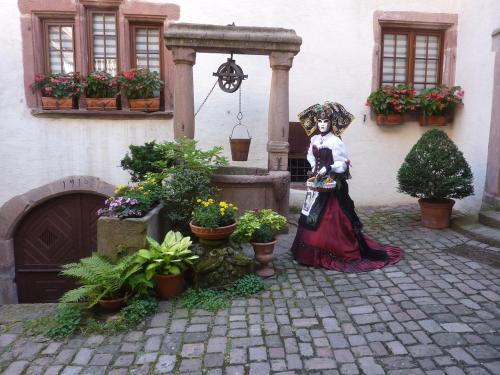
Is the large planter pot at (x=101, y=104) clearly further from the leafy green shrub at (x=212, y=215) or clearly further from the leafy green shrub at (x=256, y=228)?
the leafy green shrub at (x=256, y=228)

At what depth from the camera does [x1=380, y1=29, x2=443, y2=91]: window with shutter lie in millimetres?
7719

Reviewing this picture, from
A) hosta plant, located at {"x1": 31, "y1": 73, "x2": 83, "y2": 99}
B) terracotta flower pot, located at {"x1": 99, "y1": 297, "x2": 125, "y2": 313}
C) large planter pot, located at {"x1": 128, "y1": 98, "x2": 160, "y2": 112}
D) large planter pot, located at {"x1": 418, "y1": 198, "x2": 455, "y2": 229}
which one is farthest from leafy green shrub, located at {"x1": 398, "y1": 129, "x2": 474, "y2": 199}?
hosta plant, located at {"x1": 31, "y1": 73, "x2": 83, "y2": 99}

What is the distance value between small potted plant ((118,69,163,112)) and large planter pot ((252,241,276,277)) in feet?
12.1

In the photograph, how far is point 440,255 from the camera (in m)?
5.23

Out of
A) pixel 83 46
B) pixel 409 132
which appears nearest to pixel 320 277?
pixel 409 132

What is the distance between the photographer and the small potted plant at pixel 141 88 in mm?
7062

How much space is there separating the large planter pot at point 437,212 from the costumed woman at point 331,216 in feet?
5.31

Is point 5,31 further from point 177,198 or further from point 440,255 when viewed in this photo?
point 440,255

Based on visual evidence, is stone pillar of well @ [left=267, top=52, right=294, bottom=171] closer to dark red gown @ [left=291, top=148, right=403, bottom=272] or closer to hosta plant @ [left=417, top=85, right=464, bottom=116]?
dark red gown @ [left=291, top=148, right=403, bottom=272]

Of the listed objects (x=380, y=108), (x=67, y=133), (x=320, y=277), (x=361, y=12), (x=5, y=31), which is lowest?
(x=320, y=277)

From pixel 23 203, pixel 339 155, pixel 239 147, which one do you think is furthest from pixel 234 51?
pixel 23 203

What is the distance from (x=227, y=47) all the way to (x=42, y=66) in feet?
11.8

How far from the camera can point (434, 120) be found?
7.48 metres

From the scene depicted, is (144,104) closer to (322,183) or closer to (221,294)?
(322,183)
